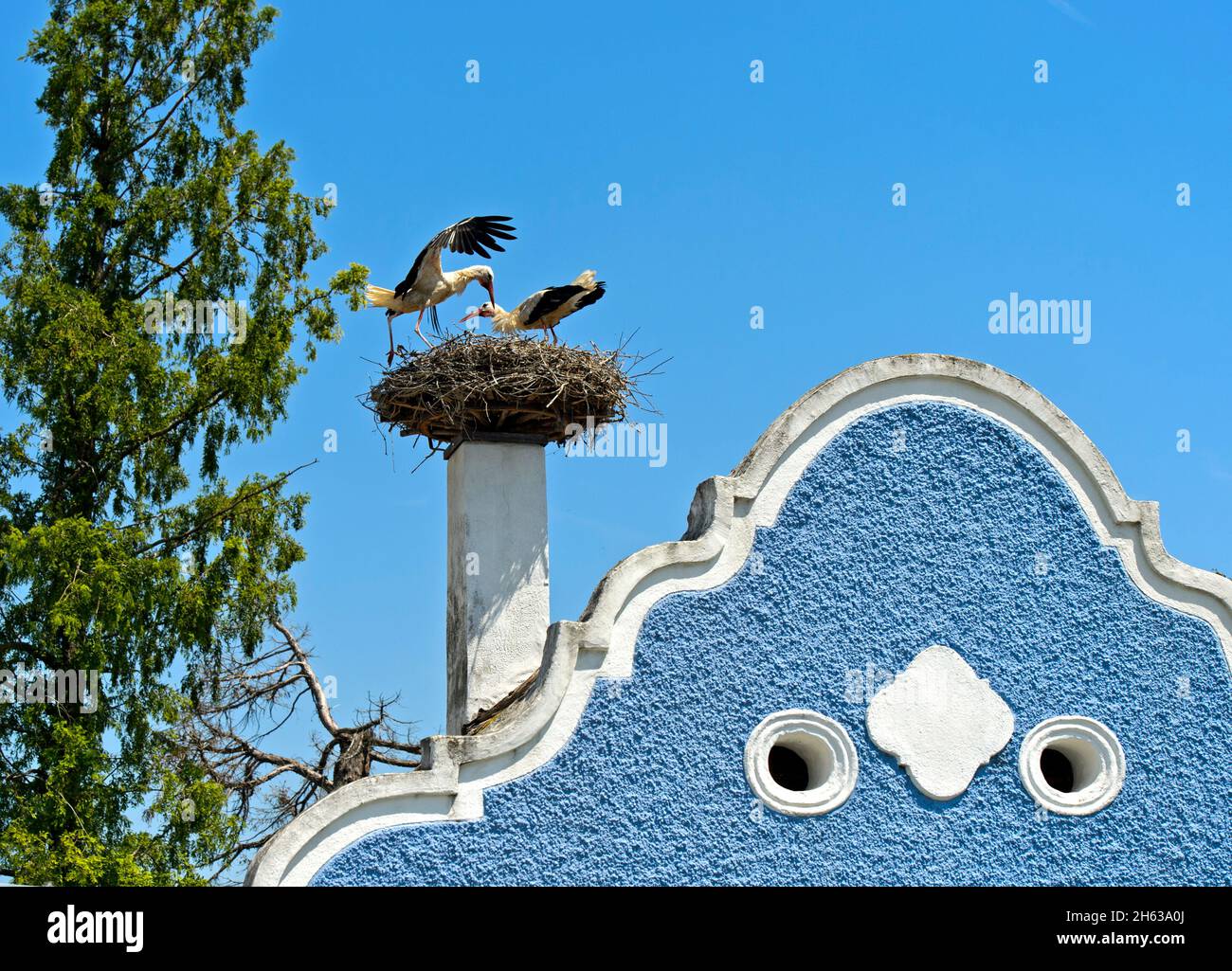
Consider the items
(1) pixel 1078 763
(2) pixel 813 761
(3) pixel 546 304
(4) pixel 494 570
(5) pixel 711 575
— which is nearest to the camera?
(5) pixel 711 575

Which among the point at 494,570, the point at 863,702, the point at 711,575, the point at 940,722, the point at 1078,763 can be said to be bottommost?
the point at 1078,763

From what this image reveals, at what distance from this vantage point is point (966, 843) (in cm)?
980

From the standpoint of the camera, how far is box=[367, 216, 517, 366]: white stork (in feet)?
45.1

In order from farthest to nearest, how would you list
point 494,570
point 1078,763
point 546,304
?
point 546,304, point 494,570, point 1078,763

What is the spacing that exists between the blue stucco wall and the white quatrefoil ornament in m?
0.07

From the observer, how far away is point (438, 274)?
1381 cm

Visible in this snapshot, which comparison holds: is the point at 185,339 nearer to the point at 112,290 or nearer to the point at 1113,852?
the point at 112,290

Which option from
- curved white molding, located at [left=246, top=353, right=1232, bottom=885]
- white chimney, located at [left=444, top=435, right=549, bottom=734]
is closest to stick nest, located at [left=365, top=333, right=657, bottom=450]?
white chimney, located at [left=444, top=435, right=549, bottom=734]

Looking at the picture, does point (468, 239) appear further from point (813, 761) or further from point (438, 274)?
point (813, 761)

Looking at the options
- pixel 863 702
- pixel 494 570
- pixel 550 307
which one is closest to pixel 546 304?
pixel 550 307

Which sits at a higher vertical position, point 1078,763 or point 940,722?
point 940,722

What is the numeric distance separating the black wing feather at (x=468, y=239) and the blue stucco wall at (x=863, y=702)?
4.71m

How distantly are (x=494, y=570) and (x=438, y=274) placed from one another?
2.91 metres
